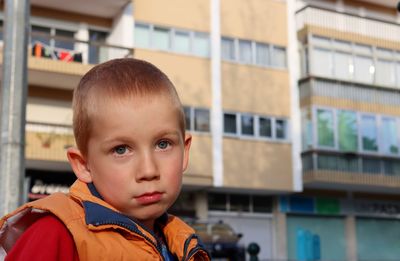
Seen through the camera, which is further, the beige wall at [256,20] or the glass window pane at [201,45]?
the beige wall at [256,20]

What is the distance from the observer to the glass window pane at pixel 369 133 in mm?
26516

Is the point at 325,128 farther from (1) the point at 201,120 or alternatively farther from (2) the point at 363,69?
(1) the point at 201,120

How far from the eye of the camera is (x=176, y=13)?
24.1 m

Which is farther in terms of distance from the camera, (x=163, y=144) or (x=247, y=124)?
(x=247, y=124)

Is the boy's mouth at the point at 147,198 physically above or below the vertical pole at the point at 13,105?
below

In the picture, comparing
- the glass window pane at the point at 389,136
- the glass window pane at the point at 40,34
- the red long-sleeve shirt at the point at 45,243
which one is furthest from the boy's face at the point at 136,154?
the glass window pane at the point at 389,136

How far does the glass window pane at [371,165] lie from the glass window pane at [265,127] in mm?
3644

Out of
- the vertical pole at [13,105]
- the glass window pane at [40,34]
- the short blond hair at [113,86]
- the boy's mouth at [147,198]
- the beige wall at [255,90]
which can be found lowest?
the boy's mouth at [147,198]

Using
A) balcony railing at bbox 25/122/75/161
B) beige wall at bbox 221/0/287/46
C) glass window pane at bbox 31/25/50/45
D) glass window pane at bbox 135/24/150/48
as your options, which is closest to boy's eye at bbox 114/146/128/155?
balcony railing at bbox 25/122/75/161

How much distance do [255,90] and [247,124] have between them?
122cm

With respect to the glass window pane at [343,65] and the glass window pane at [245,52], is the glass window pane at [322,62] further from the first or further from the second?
the glass window pane at [245,52]

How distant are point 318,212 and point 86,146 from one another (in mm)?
25502

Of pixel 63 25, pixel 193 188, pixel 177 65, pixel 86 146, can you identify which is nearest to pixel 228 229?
pixel 193 188

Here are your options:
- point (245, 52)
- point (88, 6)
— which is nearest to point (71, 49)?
point (88, 6)
